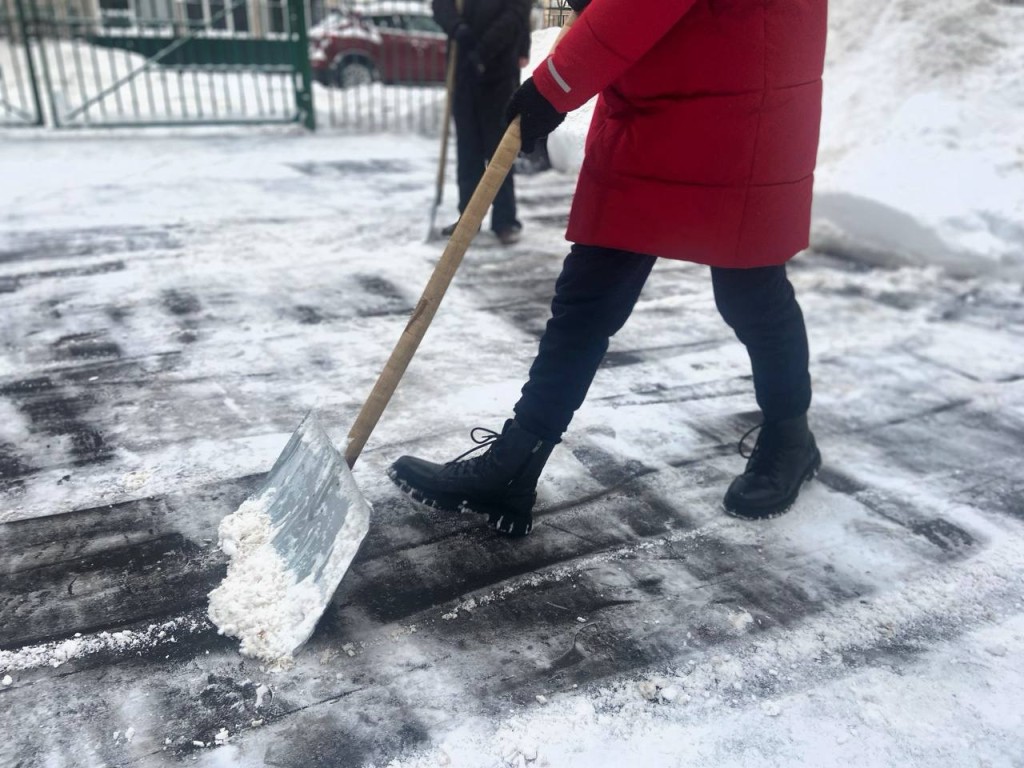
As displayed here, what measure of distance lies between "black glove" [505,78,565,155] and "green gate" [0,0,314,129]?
749cm

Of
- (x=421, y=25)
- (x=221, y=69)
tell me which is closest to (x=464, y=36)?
(x=221, y=69)

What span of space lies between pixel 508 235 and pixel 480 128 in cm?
69

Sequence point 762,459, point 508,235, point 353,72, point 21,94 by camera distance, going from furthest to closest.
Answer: point 353,72 → point 21,94 → point 508,235 → point 762,459

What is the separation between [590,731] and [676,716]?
0.62 ft

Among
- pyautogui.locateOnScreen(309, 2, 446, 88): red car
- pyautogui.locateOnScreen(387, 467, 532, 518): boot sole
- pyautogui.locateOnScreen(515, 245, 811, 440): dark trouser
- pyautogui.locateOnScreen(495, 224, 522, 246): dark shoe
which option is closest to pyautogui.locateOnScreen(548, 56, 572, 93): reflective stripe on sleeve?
pyautogui.locateOnScreen(515, 245, 811, 440): dark trouser

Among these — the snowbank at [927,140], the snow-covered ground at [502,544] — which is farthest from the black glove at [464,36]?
the snow-covered ground at [502,544]

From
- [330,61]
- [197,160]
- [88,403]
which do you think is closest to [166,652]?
[88,403]

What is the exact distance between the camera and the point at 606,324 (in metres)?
2.16

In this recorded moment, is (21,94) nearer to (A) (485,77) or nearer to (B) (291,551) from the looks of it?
(A) (485,77)

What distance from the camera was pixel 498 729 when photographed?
1685 mm

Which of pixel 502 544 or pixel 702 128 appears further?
pixel 502 544

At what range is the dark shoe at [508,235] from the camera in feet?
16.8

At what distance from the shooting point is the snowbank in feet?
16.1

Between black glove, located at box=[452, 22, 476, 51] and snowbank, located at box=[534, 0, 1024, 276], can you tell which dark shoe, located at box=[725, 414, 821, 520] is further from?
black glove, located at box=[452, 22, 476, 51]
